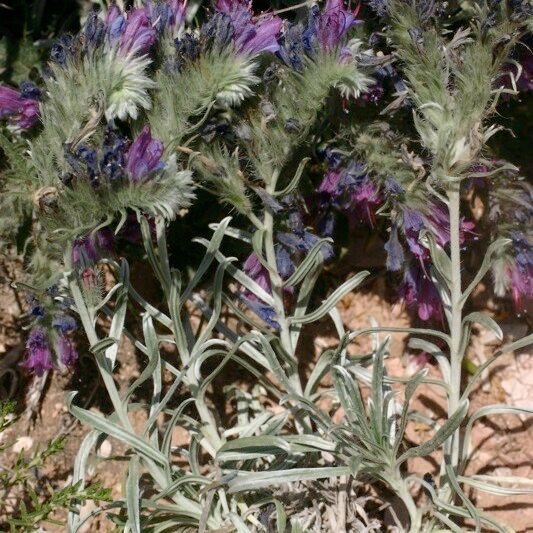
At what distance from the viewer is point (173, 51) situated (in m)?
1.88

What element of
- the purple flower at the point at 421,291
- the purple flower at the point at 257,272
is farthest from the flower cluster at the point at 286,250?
the purple flower at the point at 421,291

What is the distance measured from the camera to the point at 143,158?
5.54 feet

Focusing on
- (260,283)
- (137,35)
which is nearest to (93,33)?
(137,35)

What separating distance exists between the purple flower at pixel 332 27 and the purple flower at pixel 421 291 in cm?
62

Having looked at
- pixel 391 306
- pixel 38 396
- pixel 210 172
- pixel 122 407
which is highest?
pixel 210 172

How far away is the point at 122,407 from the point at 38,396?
0.54 meters

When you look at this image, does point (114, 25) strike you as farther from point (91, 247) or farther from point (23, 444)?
point (23, 444)

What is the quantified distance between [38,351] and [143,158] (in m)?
0.61

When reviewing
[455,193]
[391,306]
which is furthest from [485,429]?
[455,193]

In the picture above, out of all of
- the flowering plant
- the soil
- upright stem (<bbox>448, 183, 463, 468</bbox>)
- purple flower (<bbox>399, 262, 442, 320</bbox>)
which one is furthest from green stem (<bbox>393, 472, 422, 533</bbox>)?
purple flower (<bbox>399, 262, 442, 320</bbox>)

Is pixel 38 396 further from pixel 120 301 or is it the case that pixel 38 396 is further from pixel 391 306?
pixel 391 306

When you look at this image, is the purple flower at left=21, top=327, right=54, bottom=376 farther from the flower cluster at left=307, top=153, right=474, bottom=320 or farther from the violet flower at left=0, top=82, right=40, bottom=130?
the flower cluster at left=307, top=153, right=474, bottom=320

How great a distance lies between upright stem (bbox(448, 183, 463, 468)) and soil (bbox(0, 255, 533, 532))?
35 cm

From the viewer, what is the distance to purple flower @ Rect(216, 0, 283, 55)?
1.85 m
